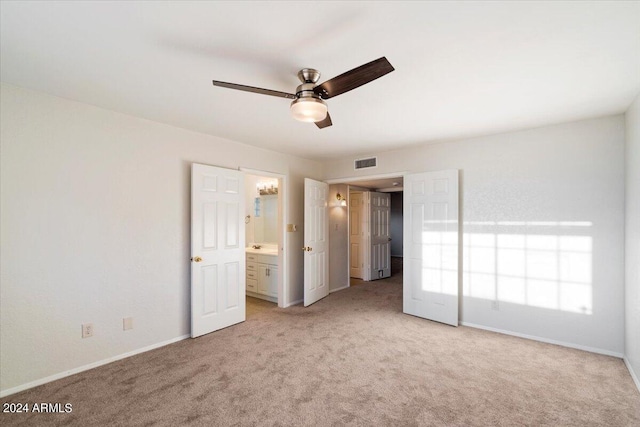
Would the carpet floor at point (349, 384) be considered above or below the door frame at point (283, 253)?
below

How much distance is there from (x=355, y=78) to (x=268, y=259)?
3877 mm

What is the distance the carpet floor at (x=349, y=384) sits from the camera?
81.6 inches

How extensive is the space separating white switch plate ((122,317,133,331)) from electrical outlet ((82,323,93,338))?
0.89ft

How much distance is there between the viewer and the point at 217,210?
374cm

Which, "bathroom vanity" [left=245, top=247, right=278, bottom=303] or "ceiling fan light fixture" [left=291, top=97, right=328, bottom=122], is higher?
"ceiling fan light fixture" [left=291, top=97, right=328, bottom=122]

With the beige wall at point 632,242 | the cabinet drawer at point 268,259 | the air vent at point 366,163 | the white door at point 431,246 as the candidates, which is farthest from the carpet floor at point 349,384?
the air vent at point 366,163

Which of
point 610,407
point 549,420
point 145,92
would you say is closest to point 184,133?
point 145,92

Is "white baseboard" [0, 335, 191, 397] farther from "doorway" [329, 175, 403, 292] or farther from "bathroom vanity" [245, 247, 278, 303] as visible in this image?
"doorway" [329, 175, 403, 292]

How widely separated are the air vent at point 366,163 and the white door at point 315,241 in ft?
2.29

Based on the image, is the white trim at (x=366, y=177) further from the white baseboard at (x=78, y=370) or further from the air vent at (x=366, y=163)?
the white baseboard at (x=78, y=370)

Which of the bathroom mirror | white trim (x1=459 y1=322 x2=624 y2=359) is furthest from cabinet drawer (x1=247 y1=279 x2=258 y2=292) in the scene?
white trim (x1=459 y1=322 x2=624 y2=359)

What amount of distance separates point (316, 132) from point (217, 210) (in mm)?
1634

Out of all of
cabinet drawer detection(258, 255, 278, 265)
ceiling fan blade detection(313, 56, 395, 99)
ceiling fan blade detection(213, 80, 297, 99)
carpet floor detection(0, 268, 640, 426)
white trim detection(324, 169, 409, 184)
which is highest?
ceiling fan blade detection(313, 56, 395, 99)

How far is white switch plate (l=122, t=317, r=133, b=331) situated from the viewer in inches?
118
